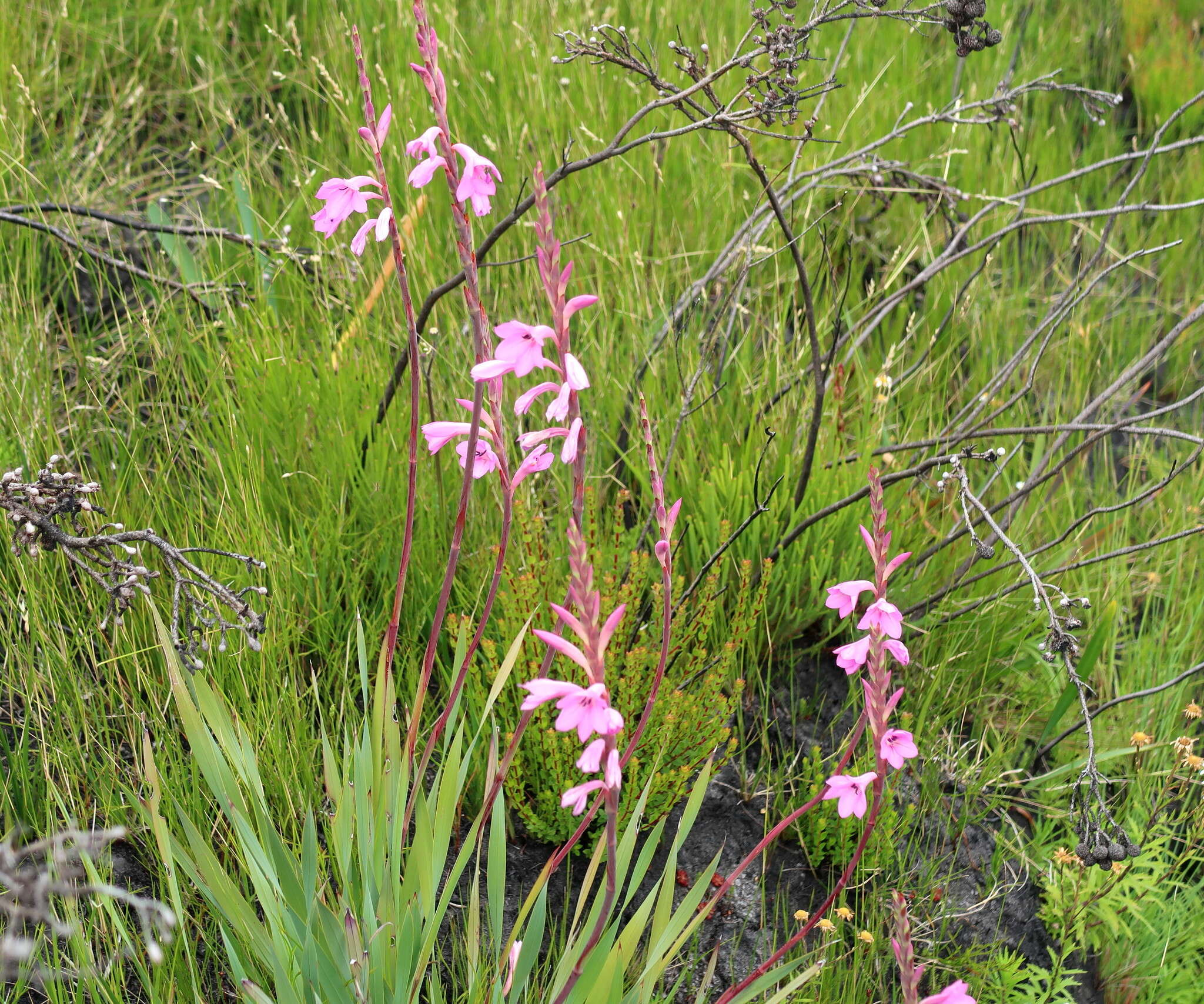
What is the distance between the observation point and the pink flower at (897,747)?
143cm

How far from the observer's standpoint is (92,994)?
1.51 metres

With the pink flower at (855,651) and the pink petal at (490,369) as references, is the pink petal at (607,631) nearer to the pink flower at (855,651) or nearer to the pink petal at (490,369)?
the pink petal at (490,369)

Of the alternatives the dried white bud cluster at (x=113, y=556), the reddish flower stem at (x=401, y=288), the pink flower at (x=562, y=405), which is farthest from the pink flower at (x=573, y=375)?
the dried white bud cluster at (x=113, y=556)

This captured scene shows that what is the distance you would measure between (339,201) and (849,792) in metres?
1.15

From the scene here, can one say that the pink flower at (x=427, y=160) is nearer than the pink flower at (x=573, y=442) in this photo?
No

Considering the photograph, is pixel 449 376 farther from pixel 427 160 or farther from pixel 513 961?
Answer: pixel 513 961

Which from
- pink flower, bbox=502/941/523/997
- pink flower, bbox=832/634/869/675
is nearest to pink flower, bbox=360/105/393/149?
pink flower, bbox=832/634/869/675

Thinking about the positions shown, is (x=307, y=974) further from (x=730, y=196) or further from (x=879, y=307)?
(x=730, y=196)

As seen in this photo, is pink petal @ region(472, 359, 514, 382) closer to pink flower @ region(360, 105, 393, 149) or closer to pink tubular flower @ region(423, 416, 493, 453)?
pink tubular flower @ region(423, 416, 493, 453)

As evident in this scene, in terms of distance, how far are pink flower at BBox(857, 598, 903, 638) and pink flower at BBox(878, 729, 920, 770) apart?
6.0 inches

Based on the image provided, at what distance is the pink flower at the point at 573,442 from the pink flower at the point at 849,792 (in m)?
0.64

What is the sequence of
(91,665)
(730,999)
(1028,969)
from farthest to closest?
(91,665), (1028,969), (730,999)

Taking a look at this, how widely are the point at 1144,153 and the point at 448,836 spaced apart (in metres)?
2.17

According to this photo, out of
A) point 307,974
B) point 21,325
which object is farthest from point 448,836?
point 21,325
